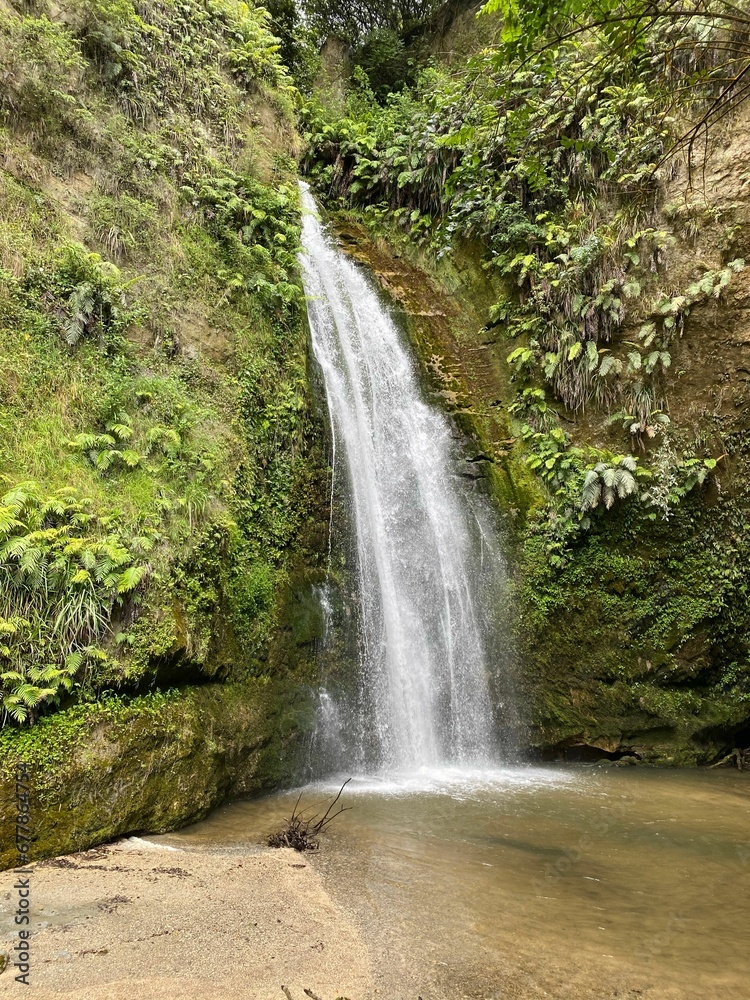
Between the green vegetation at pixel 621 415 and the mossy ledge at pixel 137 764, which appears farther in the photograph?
the green vegetation at pixel 621 415

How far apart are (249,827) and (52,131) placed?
29.1 ft

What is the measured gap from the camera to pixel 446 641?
28.6 feet

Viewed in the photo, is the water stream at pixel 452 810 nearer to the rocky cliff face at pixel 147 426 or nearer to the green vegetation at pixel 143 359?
the rocky cliff face at pixel 147 426

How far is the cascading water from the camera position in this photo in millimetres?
7988

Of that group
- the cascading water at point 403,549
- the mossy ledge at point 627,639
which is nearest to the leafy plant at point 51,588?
the cascading water at point 403,549

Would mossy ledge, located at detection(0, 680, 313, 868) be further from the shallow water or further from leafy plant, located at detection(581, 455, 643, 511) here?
leafy plant, located at detection(581, 455, 643, 511)

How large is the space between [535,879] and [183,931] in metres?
2.55

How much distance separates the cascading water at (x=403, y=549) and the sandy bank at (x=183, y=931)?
135 inches

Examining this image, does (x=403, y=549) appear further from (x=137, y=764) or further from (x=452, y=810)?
(x=137, y=764)

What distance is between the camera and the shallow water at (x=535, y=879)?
3.26 metres

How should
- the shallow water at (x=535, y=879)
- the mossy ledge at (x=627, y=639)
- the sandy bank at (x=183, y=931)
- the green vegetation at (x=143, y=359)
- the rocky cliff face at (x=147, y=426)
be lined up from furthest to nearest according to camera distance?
1. the mossy ledge at (x=627, y=639)
2. the green vegetation at (x=143, y=359)
3. the rocky cliff face at (x=147, y=426)
4. the shallow water at (x=535, y=879)
5. the sandy bank at (x=183, y=931)

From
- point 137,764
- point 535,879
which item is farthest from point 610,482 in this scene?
point 137,764

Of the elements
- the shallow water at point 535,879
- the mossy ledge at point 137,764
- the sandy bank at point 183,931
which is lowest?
the shallow water at point 535,879

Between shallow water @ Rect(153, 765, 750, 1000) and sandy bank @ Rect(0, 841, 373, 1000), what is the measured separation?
10.6 inches
